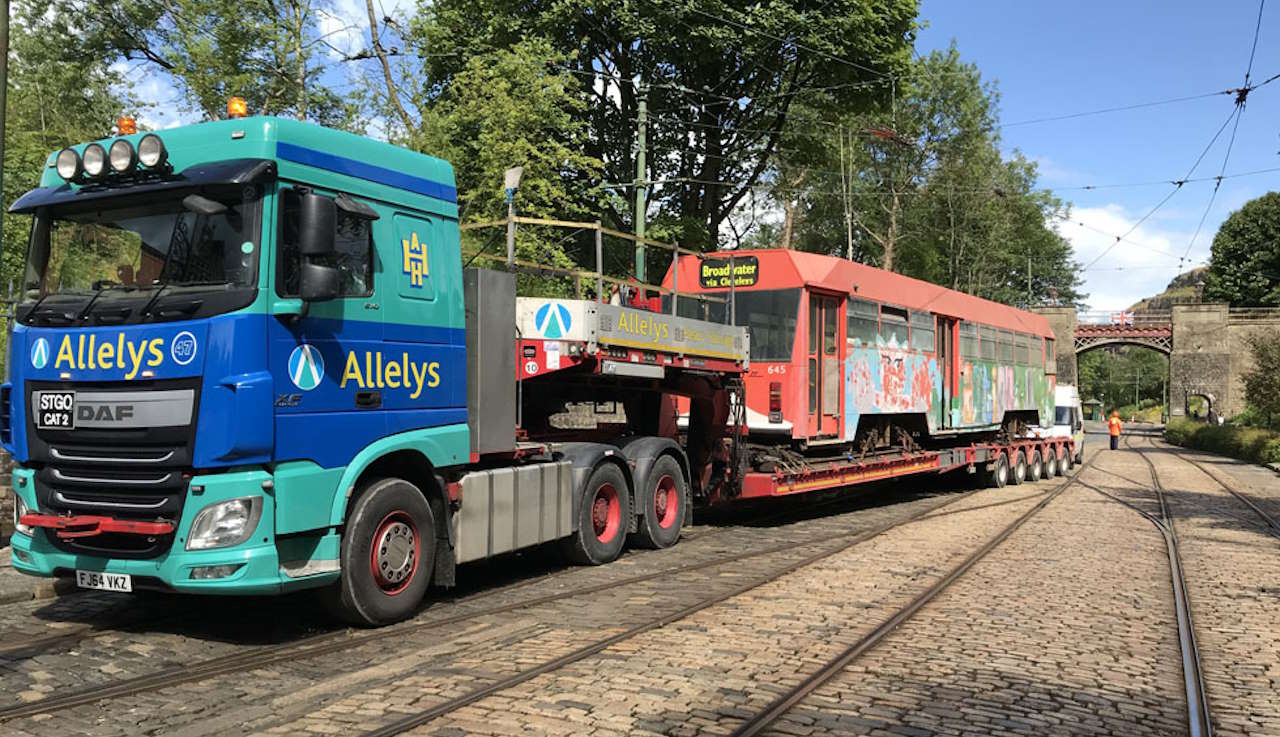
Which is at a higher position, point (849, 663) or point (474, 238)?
point (474, 238)

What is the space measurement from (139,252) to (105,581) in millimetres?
2087

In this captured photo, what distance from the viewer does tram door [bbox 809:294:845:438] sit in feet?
43.7

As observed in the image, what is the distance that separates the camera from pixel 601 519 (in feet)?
33.0

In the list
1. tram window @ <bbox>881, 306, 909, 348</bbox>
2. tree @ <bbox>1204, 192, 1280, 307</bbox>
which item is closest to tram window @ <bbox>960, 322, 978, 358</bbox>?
tram window @ <bbox>881, 306, 909, 348</bbox>

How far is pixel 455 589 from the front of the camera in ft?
28.3

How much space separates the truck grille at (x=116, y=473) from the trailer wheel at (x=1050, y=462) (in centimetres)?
2208

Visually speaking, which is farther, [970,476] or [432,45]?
[432,45]

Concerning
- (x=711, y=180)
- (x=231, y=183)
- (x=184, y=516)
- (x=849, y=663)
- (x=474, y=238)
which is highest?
(x=711, y=180)

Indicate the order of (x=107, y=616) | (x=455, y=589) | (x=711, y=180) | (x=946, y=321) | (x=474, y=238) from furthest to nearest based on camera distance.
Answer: (x=711, y=180)
(x=946, y=321)
(x=474, y=238)
(x=455, y=589)
(x=107, y=616)

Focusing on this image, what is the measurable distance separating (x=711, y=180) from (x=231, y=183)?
22360 millimetres

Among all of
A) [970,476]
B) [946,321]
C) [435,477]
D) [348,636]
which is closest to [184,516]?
[348,636]

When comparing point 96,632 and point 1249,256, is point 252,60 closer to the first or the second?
point 96,632

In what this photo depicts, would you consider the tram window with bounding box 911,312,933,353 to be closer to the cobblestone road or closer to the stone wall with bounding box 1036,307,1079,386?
the cobblestone road

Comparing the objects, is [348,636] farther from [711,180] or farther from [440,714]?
[711,180]
